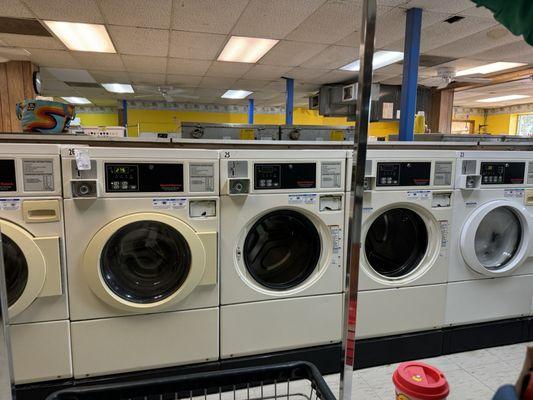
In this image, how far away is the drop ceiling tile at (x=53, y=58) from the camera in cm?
579

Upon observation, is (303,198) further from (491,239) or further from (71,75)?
(71,75)

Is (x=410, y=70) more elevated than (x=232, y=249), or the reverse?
(x=410, y=70)

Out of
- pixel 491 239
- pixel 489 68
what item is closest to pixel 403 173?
pixel 491 239

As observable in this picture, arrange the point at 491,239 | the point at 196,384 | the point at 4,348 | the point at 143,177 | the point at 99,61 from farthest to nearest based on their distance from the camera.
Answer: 1. the point at 99,61
2. the point at 491,239
3. the point at 143,177
4. the point at 196,384
5. the point at 4,348

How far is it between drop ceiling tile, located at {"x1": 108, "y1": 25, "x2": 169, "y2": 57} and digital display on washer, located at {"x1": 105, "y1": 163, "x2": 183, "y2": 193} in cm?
347

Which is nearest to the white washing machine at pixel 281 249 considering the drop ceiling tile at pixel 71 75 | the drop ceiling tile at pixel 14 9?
the drop ceiling tile at pixel 14 9

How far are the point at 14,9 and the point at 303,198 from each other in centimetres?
395

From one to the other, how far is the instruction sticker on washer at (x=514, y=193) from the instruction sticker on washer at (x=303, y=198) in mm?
1286

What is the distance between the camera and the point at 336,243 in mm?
2113

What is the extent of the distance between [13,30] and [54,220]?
Answer: 14.1ft

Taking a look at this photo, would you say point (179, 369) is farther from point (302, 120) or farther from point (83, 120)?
point (83, 120)

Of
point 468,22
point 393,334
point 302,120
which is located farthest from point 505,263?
point 302,120

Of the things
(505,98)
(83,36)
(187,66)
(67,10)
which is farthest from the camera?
(505,98)

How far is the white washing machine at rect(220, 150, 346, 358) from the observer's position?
1.94 m
